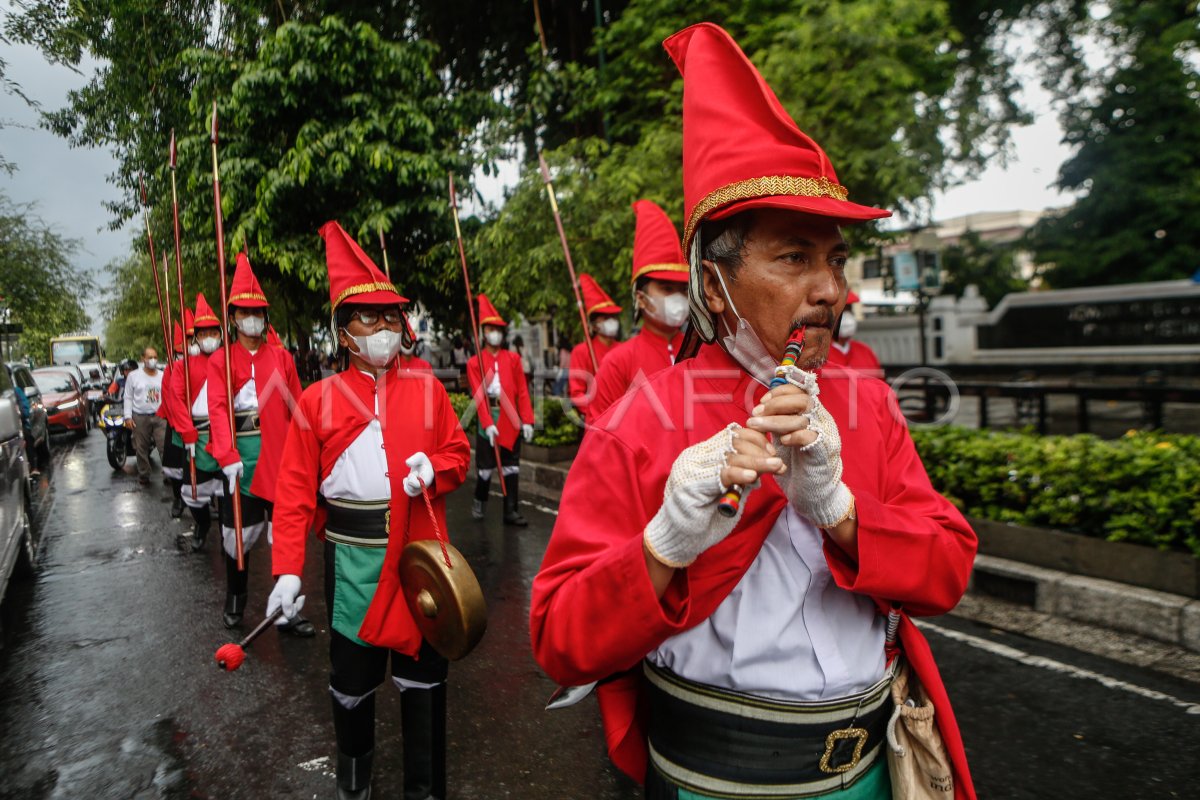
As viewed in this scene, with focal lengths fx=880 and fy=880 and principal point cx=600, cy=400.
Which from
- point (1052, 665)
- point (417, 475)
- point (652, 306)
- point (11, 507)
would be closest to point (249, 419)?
point (11, 507)

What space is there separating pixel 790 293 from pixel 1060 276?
24371 millimetres

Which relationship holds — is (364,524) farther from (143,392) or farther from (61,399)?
(61,399)

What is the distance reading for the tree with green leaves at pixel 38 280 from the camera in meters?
14.6

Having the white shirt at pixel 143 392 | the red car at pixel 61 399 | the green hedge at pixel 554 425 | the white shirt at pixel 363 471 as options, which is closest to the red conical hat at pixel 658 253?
the white shirt at pixel 363 471

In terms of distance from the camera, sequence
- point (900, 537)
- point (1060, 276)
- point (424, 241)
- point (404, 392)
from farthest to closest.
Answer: point (1060, 276)
point (424, 241)
point (404, 392)
point (900, 537)

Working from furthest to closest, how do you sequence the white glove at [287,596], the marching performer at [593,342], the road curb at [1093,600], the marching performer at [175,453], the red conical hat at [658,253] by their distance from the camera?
1. the marching performer at [175,453]
2. the marching performer at [593,342]
3. the red conical hat at [658,253]
4. the road curb at [1093,600]
5. the white glove at [287,596]

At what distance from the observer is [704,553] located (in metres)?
1.44

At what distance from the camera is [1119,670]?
173 inches

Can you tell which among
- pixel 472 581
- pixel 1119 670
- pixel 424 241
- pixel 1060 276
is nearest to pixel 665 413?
pixel 472 581

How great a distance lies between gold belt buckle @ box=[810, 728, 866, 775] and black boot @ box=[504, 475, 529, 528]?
23.0 ft

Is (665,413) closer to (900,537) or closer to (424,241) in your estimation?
(900,537)

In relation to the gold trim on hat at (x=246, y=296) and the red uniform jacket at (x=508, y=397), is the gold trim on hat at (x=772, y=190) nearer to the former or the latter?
the gold trim on hat at (x=246, y=296)

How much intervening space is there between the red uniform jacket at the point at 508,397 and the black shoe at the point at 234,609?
10.8 feet

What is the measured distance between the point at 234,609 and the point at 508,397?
145 inches
